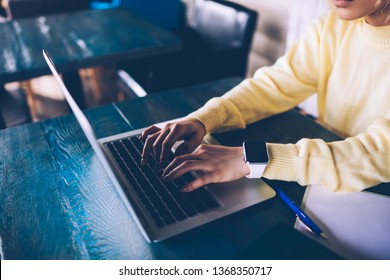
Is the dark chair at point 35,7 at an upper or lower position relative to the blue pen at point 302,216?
lower

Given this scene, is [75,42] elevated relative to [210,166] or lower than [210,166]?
lower

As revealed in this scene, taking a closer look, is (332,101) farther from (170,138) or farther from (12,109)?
(12,109)

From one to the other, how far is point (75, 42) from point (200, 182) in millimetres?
1400

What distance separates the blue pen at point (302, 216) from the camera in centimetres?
66

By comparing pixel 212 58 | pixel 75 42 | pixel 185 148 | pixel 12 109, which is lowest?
pixel 12 109

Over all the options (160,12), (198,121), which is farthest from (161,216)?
(160,12)

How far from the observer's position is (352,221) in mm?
686

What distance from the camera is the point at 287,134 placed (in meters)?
0.99

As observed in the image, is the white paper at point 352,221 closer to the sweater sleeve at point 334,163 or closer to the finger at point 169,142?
the sweater sleeve at point 334,163

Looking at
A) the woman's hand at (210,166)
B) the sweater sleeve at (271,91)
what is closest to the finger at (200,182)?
Result: the woman's hand at (210,166)

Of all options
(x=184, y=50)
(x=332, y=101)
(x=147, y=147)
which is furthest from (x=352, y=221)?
(x=184, y=50)

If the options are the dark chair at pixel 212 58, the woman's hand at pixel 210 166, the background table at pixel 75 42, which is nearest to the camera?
the woman's hand at pixel 210 166

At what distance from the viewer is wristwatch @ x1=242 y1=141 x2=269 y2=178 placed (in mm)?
752

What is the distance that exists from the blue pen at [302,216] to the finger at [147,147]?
1.02ft
